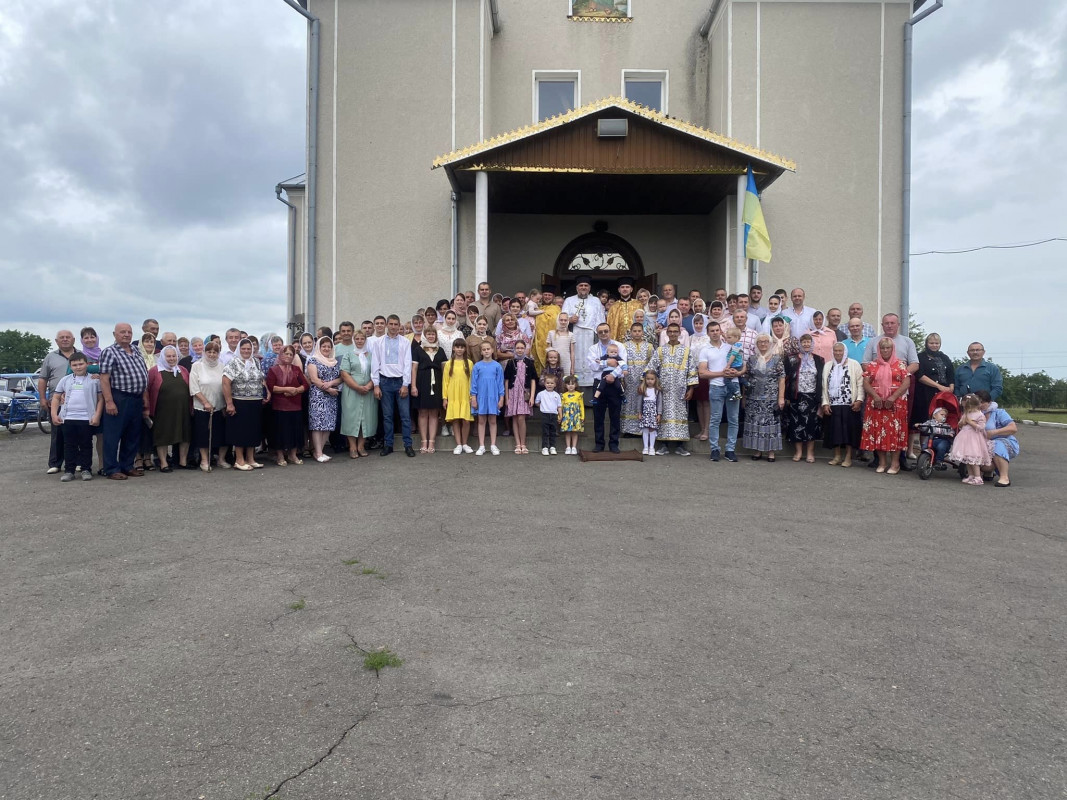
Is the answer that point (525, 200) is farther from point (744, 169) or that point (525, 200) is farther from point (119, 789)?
point (119, 789)

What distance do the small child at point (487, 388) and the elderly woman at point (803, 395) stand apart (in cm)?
419

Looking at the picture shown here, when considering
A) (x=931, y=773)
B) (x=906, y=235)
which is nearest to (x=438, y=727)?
(x=931, y=773)

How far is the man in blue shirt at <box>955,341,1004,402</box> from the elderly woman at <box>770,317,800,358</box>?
2.29 metres

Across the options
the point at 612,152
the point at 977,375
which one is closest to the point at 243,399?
the point at 612,152

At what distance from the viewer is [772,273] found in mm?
15562

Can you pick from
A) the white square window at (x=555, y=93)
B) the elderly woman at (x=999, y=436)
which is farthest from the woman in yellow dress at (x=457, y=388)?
the white square window at (x=555, y=93)

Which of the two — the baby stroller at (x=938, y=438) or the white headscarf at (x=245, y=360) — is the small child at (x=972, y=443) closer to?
the baby stroller at (x=938, y=438)

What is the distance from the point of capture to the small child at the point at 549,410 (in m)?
10.3

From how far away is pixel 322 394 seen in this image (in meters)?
9.91

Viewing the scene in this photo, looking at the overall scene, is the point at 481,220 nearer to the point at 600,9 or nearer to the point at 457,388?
the point at 457,388

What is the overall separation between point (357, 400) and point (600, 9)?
12.6 metres

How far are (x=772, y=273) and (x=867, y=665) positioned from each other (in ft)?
43.7

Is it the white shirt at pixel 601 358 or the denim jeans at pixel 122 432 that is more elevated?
the white shirt at pixel 601 358

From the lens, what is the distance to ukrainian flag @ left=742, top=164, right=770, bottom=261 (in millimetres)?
13375
